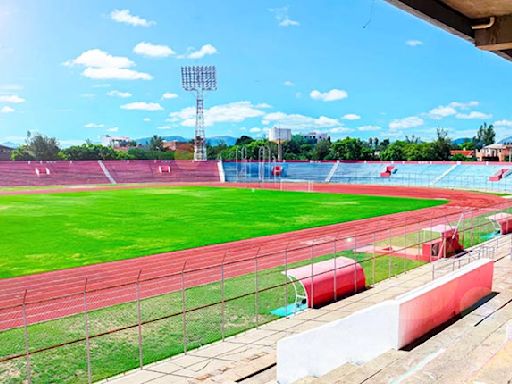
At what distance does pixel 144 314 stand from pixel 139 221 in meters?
20.3

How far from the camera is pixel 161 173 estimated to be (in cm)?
8275

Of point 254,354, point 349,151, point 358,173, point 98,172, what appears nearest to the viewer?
point 254,354

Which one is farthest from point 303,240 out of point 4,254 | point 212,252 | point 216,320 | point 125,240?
point 4,254

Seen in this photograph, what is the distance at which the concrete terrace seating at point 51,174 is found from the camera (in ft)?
233

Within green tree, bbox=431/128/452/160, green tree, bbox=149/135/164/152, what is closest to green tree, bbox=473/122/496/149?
green tree, bbox=431/128/452/160

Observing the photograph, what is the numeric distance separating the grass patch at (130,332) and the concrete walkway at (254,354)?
1.83ft

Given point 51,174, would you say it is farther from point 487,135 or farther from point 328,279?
point 487,135

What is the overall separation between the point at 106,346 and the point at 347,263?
25.2ft

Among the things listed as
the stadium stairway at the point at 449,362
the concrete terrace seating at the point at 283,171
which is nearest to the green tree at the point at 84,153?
the concrete terrace seating at the point at 283,171

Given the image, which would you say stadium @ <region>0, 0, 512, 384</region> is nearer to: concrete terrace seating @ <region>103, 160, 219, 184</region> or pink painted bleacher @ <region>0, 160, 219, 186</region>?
pink painted bleacher @ <region>0, 160, 219, 186</region>

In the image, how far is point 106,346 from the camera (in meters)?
10.9

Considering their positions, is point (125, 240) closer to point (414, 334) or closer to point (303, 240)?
point (303, 240)

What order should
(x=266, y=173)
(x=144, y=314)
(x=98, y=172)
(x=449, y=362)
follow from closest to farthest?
(x=449, y=362)
(x=144, y=314)
(x=98, y=172)
(x=266, y=173)

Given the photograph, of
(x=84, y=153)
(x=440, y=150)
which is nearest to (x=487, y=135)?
(x=440, y=150)
